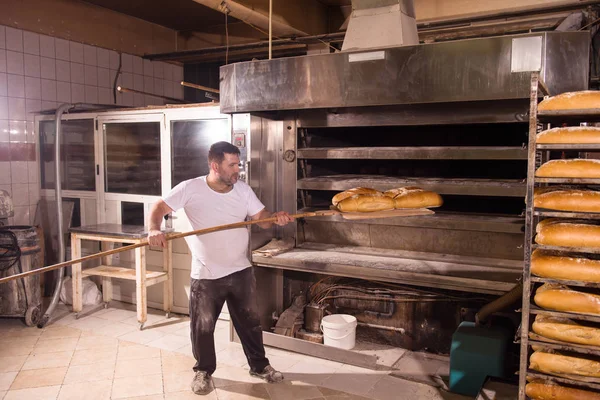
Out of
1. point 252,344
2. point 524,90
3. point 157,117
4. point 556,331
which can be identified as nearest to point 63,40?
point 157,117

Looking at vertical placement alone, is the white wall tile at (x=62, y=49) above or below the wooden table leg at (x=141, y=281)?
above

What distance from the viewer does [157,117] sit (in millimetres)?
4848

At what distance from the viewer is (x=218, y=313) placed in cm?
343

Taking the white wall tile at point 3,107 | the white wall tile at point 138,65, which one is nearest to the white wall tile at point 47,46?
the white wall tile at point 3,107

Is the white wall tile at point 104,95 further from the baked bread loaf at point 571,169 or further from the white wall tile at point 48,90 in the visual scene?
the baked bread loaf at point 571,169

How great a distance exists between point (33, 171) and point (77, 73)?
4.10ft

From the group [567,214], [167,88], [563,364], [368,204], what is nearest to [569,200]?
[567,214]

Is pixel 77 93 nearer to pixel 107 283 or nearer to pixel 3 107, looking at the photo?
pixel 3 107

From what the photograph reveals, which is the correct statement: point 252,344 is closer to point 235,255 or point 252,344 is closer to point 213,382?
point 213,382

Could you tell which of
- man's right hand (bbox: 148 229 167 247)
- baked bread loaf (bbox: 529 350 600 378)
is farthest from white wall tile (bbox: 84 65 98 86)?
baked bread loaf (bbox: 529 350 600 378)

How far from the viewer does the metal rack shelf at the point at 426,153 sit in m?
3.16

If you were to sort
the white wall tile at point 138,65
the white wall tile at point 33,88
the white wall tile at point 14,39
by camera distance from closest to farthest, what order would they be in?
the white wall tile at point 14,39
the white wall tile at point 33,88
the white wall tile at point 138,65

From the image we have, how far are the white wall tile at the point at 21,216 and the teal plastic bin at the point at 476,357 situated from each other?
4.82 meters

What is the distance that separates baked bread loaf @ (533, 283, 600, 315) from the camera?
2.29 meters
